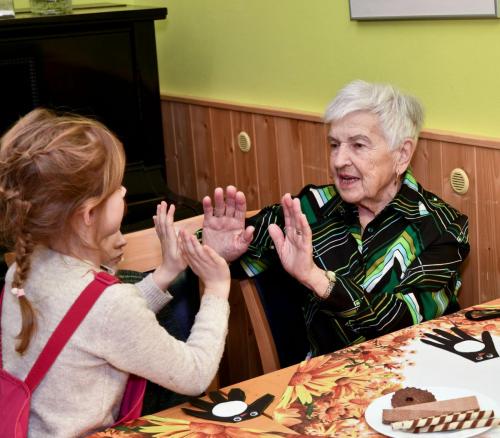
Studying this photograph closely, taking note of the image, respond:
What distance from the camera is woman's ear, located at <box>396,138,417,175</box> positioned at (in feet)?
7.16

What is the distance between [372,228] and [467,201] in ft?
0.91

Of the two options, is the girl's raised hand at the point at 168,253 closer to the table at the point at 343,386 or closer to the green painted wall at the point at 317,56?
the table at the point at 343,386

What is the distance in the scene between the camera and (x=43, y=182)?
4.79 feet

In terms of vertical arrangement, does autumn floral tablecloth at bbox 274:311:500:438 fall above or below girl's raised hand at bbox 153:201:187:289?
below

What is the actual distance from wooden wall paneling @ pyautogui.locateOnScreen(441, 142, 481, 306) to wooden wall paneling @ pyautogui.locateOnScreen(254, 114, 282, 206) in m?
0.72

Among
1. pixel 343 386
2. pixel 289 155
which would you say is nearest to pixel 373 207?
pixel 289 155

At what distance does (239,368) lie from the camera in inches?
117

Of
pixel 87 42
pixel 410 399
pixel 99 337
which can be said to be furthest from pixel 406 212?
pixel 87 42

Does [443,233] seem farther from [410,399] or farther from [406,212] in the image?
[410,399]

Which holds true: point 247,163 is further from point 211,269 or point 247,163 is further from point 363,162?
point 211,269

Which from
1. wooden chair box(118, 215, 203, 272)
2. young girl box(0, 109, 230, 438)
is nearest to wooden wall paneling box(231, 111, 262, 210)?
wooden chair box(118, 215, 203, 272)

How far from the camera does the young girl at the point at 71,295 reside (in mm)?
1452

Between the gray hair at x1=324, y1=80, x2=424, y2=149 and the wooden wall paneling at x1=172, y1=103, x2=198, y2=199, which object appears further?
the wooden wall paneling at x1=172, y1=103, x2=198, y2=199

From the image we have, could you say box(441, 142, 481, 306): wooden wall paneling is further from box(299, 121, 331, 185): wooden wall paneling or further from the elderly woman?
box(299, 121, 331, 185): wooden wall paneling
